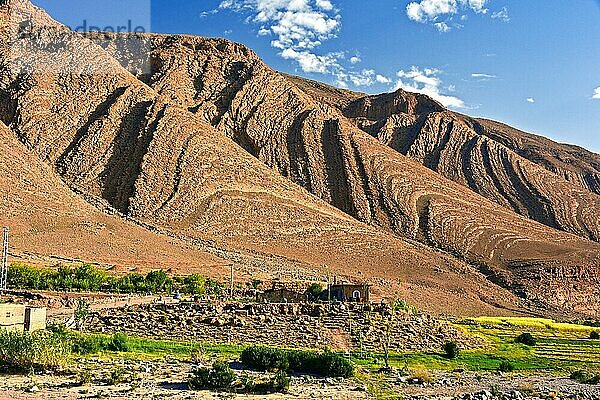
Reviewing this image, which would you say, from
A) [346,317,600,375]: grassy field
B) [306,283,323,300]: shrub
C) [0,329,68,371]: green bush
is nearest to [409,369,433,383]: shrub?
[346,317,600,375]: grassy field

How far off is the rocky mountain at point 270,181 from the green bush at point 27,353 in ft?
134

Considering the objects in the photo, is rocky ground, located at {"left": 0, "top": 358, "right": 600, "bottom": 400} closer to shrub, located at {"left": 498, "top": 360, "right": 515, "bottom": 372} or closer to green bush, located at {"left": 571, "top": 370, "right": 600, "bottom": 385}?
green bush, located at {"left": 571, "top": 370, "right": 600, "bottom": 385}

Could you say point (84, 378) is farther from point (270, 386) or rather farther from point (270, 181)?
point (270, 181)

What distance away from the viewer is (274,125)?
339ft

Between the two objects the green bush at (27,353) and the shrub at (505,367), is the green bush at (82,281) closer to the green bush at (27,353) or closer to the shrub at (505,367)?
the green bush at (27,353)

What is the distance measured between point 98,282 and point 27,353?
2367 cm

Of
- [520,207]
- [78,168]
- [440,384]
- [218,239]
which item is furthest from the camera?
[520,207]

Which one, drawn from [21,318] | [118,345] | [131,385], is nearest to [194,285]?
[21,318]

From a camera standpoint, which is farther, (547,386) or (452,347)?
(452,347)

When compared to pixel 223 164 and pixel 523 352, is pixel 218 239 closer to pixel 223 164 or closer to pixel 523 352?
pixel 223 164

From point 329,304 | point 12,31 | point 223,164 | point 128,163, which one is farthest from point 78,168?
point 329,304

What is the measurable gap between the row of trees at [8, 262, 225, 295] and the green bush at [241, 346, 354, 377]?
21.9m

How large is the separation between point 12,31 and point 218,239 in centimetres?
4945

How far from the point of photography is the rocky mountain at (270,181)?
73.8m
